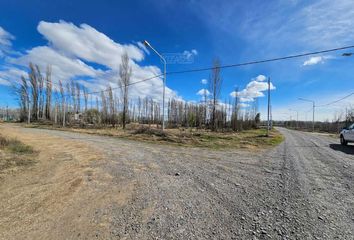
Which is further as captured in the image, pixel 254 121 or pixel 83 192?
pixel 254 121

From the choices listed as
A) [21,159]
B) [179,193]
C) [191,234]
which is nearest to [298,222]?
[191,234]

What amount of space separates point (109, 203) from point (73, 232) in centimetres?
102

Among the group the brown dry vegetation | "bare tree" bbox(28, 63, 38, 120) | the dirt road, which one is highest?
"bare tree" bbox(28, 63, 38, 120)

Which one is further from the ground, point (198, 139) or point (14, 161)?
point (198, 139)

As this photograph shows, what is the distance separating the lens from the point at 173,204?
3850 mm

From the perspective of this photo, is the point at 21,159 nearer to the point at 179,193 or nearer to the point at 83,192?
the point at 83,192

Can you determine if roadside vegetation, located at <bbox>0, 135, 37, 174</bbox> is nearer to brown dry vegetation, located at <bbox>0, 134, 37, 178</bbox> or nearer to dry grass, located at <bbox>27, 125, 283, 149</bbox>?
brown dry vegetation, located at <bbox>0, 134, 37, 178</bbox>

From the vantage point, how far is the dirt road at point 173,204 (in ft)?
9.50

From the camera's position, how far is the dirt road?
2895mm

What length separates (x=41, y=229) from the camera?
2902 mm

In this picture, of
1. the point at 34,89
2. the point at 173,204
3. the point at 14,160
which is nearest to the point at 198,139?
the point at 14,160

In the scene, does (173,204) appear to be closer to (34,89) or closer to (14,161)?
(14,161)

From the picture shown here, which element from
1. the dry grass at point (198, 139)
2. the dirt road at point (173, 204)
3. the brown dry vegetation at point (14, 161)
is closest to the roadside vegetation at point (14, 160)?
the brown dry vegetation at point (14, 161)

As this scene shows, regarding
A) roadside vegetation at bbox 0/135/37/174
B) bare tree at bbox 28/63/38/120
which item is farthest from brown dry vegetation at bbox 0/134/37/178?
bare tree at bbox 28/63/38/120
